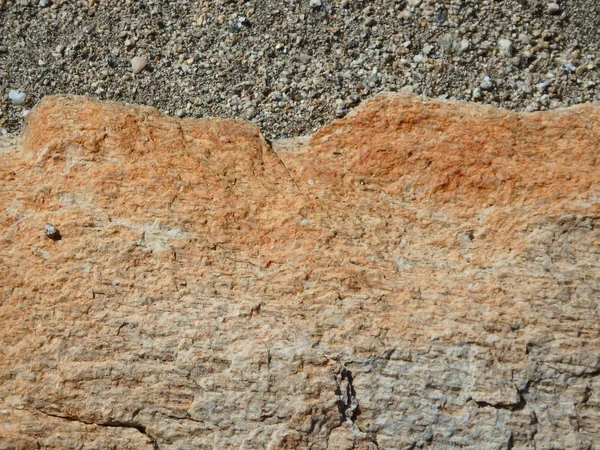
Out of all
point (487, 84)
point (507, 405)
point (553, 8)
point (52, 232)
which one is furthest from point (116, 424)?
point (553, 8)

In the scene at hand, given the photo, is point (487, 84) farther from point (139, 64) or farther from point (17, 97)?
point (17, 97)

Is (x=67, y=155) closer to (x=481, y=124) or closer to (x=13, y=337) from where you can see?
(x=13, y=337)

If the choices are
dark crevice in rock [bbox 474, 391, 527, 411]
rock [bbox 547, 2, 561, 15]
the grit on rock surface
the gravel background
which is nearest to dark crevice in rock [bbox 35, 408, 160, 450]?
the grit on rock surface

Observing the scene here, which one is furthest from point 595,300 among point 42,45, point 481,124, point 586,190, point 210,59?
point 42,45

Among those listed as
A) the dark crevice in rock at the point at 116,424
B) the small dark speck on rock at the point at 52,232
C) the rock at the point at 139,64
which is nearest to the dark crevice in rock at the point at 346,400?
the dark crevice in rock at the point at 116,424

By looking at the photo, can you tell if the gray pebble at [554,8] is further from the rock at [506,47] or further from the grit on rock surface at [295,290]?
the grit on rock surface at [295,290]

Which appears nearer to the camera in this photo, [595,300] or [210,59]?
[595,300]
